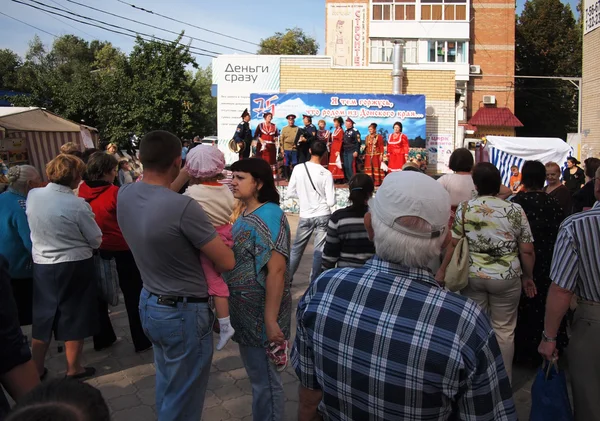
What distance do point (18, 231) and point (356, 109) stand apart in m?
17.6

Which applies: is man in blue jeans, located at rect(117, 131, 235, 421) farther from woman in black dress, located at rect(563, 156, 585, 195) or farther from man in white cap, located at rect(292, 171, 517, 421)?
woman in black dress, located at rect(563, 156, 585, 195)

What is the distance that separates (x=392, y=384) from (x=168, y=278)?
143cm

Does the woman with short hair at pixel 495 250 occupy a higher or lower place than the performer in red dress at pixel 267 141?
lower

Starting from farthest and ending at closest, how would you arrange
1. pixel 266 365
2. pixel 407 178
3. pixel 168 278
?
pixel 266 365 < pixel 168 278 < pixel 407 178

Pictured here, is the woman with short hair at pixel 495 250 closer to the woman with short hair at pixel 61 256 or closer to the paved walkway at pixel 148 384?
the paved walkway at pixel 148 384

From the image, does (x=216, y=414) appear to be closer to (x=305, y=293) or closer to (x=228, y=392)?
(x=228, y=392)

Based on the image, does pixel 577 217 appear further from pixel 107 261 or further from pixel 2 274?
pixel 107 261

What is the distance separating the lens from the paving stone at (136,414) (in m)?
3.90

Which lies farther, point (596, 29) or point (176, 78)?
point (176, 78)

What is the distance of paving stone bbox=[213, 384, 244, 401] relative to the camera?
424 cm

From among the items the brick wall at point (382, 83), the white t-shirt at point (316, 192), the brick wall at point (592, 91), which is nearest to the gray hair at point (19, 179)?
the white t-shirt at point (316, 192)

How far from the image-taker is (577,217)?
9.17 feet

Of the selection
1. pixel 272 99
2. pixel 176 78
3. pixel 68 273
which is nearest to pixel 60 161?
pixel 68 273

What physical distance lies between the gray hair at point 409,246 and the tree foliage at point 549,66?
47.9 meters
